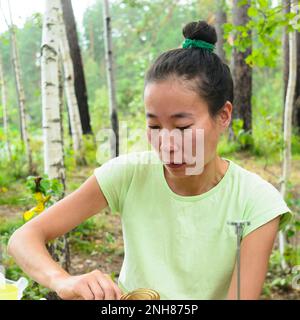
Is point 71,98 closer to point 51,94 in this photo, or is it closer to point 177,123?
point 51,94

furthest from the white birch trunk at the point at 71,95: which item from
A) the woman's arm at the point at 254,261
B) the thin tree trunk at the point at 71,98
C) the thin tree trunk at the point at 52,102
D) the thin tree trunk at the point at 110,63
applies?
the woman's arm at the point at 254,261

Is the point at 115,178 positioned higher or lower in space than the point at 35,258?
higher

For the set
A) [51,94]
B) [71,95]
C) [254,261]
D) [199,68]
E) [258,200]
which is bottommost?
[71,95]

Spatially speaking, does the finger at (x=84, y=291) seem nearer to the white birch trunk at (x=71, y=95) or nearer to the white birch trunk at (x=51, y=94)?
the white birch trunk at (x=51, y=94)

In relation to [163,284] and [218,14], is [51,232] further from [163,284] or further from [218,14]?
[218,14]

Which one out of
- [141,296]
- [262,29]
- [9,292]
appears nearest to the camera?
[141,296]

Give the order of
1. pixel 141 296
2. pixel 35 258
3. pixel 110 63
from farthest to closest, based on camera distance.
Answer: pixel 110 63 → pixel 35 258 → pixel 141 296

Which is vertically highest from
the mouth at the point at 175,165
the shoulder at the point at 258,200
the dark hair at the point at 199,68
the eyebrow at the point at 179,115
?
the dark hair at the point at 199,68

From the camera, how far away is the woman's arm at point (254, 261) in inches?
37.7

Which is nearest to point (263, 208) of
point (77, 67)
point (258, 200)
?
point (258, 200)

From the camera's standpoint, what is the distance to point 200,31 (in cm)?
102

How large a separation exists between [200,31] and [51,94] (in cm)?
135

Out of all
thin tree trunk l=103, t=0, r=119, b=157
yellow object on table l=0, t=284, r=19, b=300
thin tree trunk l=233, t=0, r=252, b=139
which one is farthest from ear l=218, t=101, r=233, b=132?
thin tree trunk l=233, t=0, r=252, b=139

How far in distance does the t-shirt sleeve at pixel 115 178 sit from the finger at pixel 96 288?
366 millimetres
